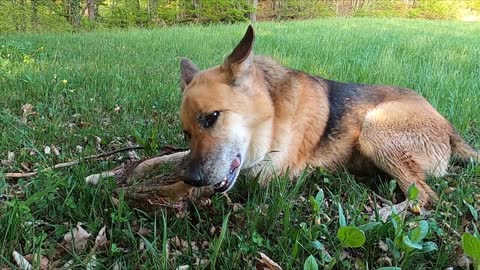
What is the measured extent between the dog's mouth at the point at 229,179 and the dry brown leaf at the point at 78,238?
2.55ft

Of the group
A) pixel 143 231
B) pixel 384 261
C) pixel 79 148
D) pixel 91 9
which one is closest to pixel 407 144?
pixel 384 261

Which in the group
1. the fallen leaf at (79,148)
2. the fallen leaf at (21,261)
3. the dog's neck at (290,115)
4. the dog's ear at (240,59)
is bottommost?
the fallen leaf at (21,261)

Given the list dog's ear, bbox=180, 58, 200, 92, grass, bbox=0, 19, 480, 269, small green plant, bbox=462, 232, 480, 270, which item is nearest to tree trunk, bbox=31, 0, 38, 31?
grass, bbox=0, 19, 480, 269

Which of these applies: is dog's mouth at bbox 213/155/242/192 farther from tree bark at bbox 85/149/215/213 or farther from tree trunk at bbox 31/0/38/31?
tree trunk at bbox 31/0/38/31

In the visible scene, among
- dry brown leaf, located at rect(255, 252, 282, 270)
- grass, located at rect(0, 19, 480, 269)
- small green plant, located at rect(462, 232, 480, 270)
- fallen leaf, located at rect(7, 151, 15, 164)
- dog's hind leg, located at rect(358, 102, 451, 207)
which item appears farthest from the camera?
fallen leaf, located at rect(7, 151, 15, 164)

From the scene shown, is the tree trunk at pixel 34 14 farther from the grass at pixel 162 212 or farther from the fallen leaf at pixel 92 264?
the fallen leaf at pixel 92 264

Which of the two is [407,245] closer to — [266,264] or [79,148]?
[266,264]

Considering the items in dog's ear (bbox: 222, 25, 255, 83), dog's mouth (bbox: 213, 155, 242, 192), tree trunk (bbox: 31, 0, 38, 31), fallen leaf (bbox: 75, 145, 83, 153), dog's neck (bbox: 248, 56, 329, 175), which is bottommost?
fallen leaf (bbox: 75, 145, 83, 153)

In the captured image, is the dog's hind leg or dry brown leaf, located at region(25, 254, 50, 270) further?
the dog's hind leg

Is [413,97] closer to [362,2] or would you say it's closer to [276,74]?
[276,74]

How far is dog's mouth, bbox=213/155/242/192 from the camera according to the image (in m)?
2.56

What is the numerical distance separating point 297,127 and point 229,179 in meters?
0.80

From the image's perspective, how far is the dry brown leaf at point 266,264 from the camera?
1.99 meters

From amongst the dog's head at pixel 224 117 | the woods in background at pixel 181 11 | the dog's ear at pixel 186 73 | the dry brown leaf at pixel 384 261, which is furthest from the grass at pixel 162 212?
the woods in background at pixel 181 11
